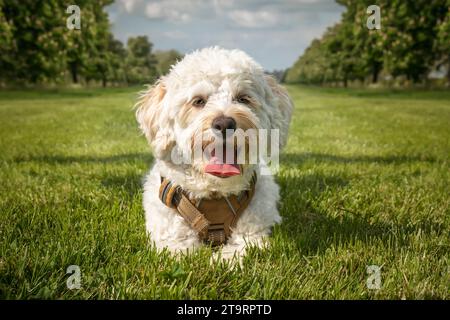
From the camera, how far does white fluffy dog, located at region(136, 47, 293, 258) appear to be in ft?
10.5

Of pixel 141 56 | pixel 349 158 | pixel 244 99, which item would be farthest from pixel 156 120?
pixel 141 56

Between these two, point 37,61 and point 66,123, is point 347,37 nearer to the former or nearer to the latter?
point 37,61

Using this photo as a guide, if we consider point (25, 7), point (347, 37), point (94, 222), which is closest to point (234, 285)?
point (94, 222)

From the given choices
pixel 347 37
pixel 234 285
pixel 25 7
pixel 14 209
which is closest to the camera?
pixel 234 285

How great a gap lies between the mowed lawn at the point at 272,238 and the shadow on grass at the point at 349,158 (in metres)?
0.02

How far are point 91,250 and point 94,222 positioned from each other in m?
0.66

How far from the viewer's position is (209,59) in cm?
338

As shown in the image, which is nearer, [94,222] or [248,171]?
[248,171]

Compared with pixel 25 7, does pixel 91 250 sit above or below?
below

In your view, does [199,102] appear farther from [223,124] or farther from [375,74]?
[375,74]

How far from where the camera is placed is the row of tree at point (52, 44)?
18.7 metres

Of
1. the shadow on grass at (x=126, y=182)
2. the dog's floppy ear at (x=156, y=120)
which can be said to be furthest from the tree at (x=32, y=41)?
the dog's floppy ear at (x=156, y=120)
